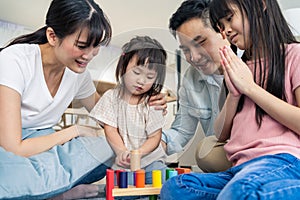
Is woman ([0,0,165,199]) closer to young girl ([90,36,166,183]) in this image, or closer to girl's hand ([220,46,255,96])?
young girl ([90,36,166,183])

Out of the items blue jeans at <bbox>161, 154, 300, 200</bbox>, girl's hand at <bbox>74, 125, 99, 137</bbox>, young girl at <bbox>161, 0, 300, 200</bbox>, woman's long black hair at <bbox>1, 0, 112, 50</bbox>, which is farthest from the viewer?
woman's long black hair at <bbox>1, 0, 112, 50</bbox>

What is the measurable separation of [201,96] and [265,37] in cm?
21

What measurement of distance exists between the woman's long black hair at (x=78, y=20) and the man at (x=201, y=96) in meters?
0.21

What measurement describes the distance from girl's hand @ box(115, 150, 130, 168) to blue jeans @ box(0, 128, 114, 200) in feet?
0.09

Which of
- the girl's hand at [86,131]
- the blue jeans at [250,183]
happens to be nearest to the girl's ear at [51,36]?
the girl's hand at [86,131]

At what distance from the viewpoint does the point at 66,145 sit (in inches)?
37.4

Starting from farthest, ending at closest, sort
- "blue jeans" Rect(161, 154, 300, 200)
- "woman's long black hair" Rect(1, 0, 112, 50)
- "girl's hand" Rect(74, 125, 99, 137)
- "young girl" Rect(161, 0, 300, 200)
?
"woman's long black hair" Rect(1, 0, 112, 50) < "girl's hand" Rect(74, 125, 99, 137) < "young girl" Rect(161, 0, 300, 200) < "blue jeans" Rect(161, 154, 300, 200)

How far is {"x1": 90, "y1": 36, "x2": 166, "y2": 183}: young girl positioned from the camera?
0.79m

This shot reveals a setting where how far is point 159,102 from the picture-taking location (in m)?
0.82

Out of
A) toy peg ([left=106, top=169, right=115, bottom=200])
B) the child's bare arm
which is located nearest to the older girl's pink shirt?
the child's bare arm

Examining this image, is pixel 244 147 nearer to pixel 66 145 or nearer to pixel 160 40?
pixel 160 40

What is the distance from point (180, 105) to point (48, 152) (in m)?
0.37

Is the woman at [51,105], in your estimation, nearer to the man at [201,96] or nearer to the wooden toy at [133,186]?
the wooden toy at [133,186]

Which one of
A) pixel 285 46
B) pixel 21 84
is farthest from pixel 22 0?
pixel 285 46
